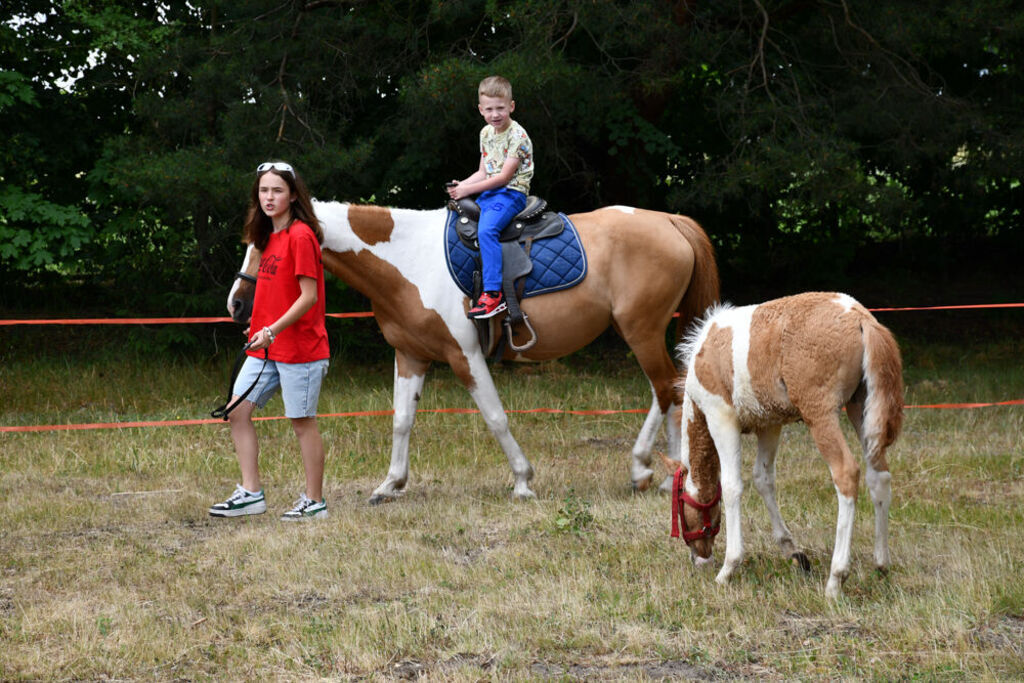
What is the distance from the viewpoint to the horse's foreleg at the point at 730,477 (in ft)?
16.0

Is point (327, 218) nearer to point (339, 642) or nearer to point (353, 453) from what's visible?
point (353, 453)

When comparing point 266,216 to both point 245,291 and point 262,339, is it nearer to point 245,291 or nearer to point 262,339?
point 245,291

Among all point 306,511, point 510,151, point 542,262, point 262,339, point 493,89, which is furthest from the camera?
point 542,262

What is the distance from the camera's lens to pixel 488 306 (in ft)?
21.8

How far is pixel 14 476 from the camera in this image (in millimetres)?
7652

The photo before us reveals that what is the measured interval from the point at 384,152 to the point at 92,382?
4088 mm

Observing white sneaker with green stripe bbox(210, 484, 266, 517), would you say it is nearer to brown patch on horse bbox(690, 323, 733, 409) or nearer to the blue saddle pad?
the blue saddle pad

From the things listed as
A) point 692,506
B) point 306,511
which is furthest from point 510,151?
point 692,506

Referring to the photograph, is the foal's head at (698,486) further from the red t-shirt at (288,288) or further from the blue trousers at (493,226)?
the red t-shirt at (288,288)

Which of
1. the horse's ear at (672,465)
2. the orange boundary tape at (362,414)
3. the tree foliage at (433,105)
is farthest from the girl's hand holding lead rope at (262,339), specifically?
the tree foliage at (433,105)

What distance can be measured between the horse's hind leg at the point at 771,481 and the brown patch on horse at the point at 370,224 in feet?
Answer: 9.35

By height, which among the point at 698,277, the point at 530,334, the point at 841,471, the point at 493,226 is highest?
the point at 493,226

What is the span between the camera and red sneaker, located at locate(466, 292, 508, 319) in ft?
21.8

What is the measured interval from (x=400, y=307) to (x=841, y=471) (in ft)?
10.6
